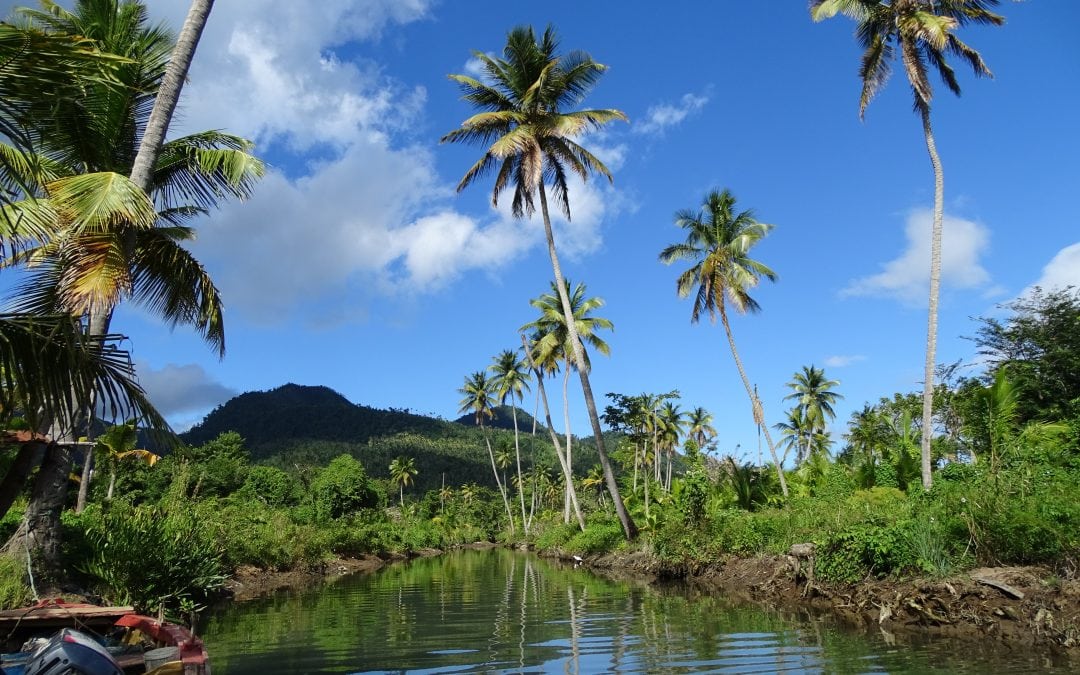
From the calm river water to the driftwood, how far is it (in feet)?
5.29

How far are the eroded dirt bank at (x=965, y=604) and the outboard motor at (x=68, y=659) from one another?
10156mm

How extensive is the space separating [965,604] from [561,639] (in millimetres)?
6299

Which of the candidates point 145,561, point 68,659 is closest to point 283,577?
point 145,561

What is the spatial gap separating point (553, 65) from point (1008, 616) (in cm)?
1958

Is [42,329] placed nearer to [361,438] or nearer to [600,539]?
[600,539]

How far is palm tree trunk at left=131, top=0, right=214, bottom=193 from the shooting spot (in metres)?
9.16

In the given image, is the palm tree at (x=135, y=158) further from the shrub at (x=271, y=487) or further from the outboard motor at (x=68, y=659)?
the shrub at (x=271, y=487)

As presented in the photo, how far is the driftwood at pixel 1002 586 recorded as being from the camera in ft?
31.1

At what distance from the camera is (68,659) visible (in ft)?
16.4

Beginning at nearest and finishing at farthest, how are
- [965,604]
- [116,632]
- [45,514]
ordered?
[116,632] → [965,604] → [45,514]

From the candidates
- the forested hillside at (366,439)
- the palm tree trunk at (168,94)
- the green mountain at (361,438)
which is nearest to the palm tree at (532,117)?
the palm tree trunk at (168,94)

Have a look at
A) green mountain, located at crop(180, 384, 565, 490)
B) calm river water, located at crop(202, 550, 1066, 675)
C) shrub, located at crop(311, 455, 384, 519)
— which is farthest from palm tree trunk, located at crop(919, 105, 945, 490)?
green mountain, located at crop(180, 384, 565, 490)

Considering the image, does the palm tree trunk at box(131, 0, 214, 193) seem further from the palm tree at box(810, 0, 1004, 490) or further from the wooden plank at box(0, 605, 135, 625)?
the palm tree at box(810, 0, 1004, 490)

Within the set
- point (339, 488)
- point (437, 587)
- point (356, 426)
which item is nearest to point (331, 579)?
point (437, 587)
